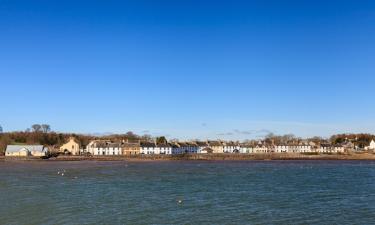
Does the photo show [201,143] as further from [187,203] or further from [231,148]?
[187,203]

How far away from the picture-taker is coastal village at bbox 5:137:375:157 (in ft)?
397

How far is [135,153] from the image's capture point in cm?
13088

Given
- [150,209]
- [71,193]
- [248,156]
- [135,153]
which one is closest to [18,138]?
[135,153]

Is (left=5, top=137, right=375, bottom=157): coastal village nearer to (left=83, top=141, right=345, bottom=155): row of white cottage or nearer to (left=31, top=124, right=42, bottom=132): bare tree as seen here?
(left=83, top=141, right=345, bottom=155): row of white cottage

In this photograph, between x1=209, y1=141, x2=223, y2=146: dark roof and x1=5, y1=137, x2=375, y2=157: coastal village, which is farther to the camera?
x1=209, y1=141, x2=223, y2=146: dark roof

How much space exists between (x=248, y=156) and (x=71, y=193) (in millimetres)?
92647

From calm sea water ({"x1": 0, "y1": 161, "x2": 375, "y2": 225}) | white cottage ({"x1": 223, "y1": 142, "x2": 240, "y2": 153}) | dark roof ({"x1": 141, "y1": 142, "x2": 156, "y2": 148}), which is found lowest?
calm sea water ({"x1": 0, "y1": 161, "x2": 375, "y2": 225})

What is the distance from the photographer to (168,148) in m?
137

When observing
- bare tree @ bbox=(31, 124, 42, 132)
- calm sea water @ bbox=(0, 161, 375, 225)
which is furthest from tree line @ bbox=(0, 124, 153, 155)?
calm sea water @ bbox=(0, 161, 375, 225)

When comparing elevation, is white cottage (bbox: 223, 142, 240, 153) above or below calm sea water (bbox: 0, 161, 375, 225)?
above

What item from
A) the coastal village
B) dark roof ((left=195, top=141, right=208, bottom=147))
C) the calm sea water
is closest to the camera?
the calm sea water

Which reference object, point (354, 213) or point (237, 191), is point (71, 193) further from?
point (354, 213)

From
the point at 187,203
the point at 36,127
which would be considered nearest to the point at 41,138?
the point at 36,127

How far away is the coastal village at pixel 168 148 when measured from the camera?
12100 cm
